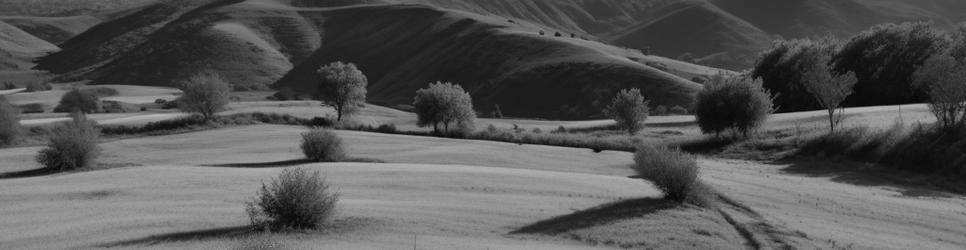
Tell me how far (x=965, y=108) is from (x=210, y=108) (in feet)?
Answer: 192

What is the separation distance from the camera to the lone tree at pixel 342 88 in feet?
259

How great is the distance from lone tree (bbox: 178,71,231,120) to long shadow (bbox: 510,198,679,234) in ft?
163

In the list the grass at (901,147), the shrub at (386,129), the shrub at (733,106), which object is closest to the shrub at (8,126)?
the shrub at (386,129)

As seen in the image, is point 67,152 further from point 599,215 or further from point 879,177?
point 879,177

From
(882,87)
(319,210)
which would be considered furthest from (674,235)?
(882,87)

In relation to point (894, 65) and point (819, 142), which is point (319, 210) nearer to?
point (819, 142)

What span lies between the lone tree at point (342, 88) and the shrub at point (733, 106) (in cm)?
3596

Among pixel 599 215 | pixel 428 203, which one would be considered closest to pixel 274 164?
pixel 428 203

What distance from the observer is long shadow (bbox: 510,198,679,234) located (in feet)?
75.1

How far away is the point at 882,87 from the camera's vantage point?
286 ft

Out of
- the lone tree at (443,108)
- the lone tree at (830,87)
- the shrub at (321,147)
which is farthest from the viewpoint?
the lone tree at (443,108)

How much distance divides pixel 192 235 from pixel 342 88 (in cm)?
6021

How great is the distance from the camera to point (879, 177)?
4191cm

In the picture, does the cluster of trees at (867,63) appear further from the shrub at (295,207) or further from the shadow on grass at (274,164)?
the shrub at (295,207)
